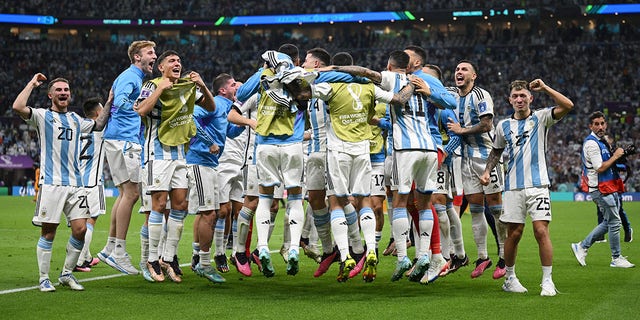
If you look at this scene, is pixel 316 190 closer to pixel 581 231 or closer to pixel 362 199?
pixel 362 199

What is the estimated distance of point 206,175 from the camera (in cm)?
1090

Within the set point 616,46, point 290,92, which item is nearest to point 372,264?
point 290,92

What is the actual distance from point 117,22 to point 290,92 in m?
57.9

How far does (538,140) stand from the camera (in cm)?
941

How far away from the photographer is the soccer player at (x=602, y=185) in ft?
41.7

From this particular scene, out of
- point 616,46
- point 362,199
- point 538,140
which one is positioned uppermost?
point 616,46

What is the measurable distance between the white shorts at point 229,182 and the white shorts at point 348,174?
107 inches

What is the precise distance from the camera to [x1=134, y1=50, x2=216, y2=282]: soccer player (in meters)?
10.1

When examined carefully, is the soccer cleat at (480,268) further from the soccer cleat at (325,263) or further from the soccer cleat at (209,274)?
the soccer cleat at (209,274)

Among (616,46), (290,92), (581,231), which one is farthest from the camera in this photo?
(616,46)

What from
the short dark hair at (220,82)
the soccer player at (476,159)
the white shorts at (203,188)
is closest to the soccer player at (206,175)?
the white shorts at (203,188)

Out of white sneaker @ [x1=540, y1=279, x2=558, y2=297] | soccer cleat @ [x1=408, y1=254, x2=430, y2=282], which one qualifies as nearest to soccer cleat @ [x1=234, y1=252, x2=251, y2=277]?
soccer cleat @ [x1=408, y1=254, x2=430, y2=282]

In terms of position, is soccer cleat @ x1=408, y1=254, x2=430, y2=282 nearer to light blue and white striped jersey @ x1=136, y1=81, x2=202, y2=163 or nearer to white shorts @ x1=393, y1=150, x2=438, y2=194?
white shorts @ x1=393, y1=150, x2=438, y2=194

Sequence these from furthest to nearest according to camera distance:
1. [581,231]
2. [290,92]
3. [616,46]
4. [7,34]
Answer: [7,34] < [616,46] < [581,231] < [290,92]
